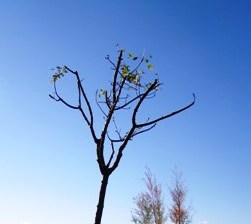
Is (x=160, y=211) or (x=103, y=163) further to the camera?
(x=160, y=211)

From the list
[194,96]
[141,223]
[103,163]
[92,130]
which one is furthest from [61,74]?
[141,223]

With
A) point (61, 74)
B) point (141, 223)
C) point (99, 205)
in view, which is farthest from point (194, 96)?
point (141, 223)

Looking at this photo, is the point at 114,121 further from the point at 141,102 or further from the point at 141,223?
the point at 141,223

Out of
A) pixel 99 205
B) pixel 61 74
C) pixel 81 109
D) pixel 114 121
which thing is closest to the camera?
pixel 99 205

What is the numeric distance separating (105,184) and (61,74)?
1825mm

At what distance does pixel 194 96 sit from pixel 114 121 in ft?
3.85

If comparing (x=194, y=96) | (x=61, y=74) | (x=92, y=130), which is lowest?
(x=92, y=130)

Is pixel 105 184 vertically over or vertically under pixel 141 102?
under

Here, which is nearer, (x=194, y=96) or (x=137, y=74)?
(x=194, y=96)

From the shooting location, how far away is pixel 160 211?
2572cm

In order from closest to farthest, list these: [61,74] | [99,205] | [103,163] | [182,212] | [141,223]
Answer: [99,205] → [103,163] → [61,74] → [182,212] → [141,223]

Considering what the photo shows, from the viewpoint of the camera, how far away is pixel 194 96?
4066 millimetres

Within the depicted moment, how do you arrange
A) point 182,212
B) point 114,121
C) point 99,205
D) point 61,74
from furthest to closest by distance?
point 182,212
point 61,74
point 114,121
point 99,205

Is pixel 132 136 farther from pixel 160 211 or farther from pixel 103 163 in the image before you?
pixel 160 211
